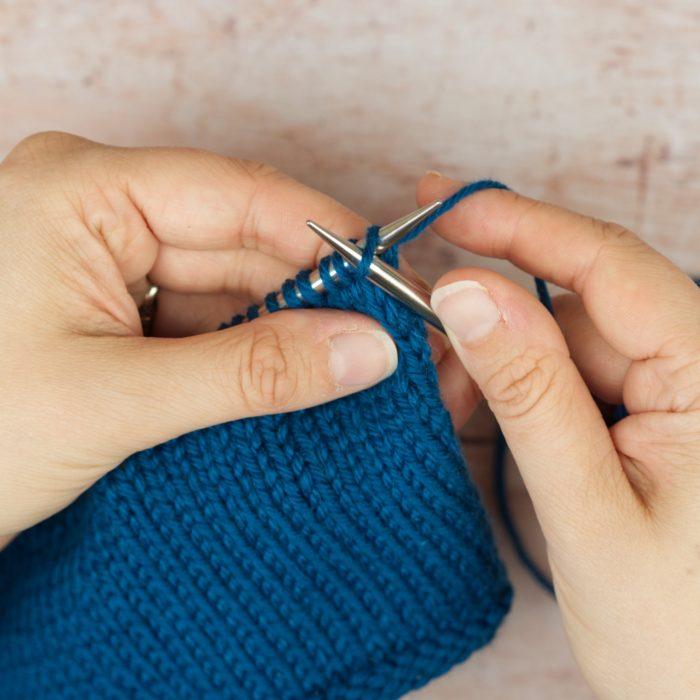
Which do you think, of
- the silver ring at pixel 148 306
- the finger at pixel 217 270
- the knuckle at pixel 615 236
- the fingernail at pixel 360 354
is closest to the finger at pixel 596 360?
the knuckle at pixel 615 236

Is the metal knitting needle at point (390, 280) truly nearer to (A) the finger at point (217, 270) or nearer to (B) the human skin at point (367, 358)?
(B) the human skin at point (367, 358)

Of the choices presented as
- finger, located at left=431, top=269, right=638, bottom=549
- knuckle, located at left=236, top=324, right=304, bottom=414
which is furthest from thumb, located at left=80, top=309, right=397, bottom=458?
finger, located at left=431, top=269, right=638, bottom=549

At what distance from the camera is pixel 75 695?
0.95 m

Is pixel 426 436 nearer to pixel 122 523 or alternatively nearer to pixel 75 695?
pixel 122 523

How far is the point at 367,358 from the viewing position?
786 mm

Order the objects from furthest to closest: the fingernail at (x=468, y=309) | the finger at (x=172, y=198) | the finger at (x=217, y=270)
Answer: the finger at (x=217, y=270)
the finger at (x=172, y=198)
the fingernail at (x=468, y=309)

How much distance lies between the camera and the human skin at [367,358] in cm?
72

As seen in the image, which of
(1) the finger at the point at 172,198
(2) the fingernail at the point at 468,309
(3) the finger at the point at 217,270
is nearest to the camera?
(2) the fingernail at the point at 468,309

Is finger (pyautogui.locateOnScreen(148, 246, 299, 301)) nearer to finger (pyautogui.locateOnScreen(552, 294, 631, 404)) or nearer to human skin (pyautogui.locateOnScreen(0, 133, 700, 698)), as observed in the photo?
human skin (pyautogui.locateOnScreen(0, 133, 700, 698))

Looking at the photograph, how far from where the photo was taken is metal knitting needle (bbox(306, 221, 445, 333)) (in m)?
0.76

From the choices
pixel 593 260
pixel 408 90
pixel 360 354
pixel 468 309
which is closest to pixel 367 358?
pixel 360 354

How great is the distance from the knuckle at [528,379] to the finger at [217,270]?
348 mm

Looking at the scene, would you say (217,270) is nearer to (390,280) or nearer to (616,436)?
(390,280)

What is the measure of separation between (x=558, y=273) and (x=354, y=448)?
0.95ft
